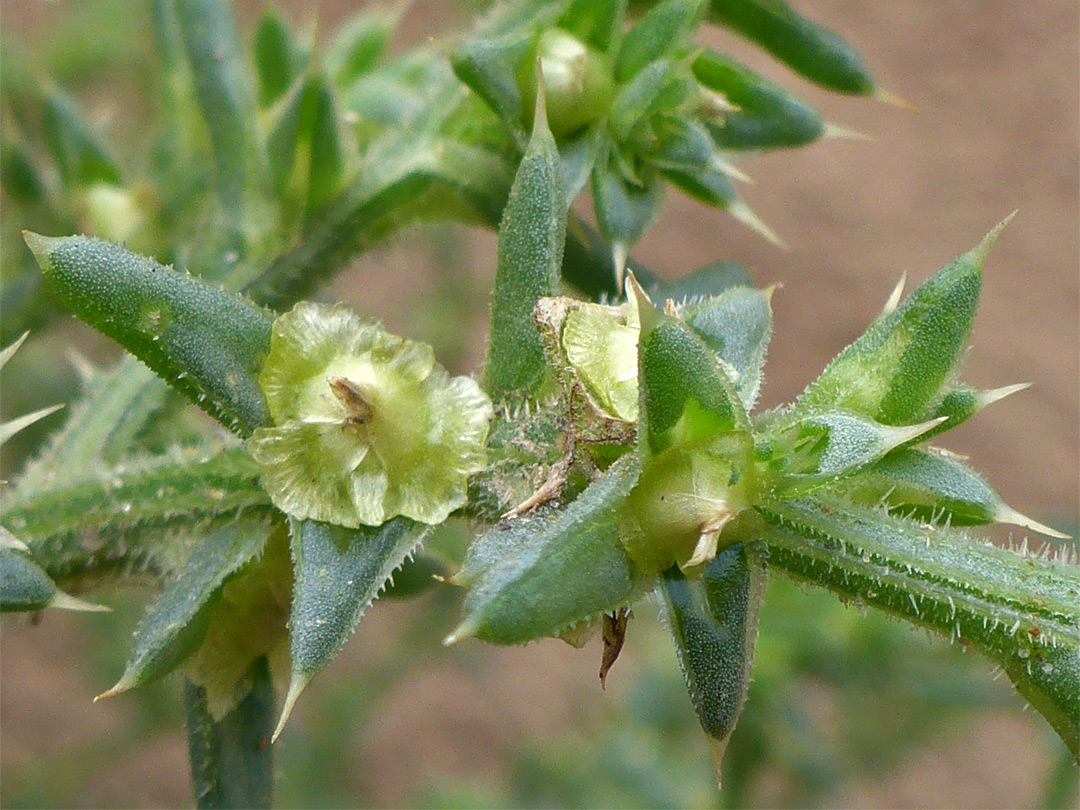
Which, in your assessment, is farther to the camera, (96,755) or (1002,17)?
(1002,17)

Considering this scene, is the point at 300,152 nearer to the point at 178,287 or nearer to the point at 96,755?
the point at 178,287

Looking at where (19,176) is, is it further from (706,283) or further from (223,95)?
(706,283)

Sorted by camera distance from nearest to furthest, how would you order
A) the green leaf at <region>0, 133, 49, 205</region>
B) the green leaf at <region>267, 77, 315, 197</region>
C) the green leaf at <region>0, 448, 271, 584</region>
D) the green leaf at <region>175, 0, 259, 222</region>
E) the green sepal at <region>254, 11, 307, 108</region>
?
the green leaf at <region>0, 448, 271, 584</region> → the green leaf at <region>267, 77, 315, 197</region> → the green leaf at <region>175, 0, 259, 222</region> → the green sepal at <region>254, 11, 307, 108</region> → the green leaf at <region>0, 133, 49, 205</region>

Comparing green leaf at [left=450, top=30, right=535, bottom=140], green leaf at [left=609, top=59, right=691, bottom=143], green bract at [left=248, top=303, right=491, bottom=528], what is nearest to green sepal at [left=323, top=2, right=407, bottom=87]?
green leaf at [left=450, top=30, right=535, bottom=140]

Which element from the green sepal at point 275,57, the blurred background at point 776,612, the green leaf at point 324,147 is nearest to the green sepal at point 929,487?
the green leaf at point 324,147

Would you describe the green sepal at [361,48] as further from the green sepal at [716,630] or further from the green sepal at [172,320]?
the green sepal at [716,630]

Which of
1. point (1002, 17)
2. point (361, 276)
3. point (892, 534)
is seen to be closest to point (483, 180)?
point (892, 534)

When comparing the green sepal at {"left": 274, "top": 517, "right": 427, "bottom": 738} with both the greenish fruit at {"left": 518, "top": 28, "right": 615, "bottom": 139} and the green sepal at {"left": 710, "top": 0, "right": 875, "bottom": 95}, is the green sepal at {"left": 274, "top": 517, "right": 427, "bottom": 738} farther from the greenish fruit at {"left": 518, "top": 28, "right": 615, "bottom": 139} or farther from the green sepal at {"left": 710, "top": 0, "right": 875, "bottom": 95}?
the green sepal at {"left": 710, "top": 0, "right": 875, "bottom": 95}
